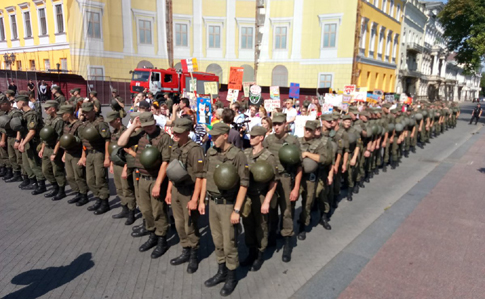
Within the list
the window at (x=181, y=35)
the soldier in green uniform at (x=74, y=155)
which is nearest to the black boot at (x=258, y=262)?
the soldier in green uniform at (x=74, y=155)

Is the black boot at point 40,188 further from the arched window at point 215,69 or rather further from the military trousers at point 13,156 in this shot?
the arched window at point 215,69

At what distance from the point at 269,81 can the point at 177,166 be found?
94.4ft

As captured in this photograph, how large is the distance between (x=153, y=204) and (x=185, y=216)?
62cm

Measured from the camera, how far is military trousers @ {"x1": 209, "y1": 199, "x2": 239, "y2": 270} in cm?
405

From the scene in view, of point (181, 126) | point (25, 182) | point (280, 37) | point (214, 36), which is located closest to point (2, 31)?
point (214, 36)

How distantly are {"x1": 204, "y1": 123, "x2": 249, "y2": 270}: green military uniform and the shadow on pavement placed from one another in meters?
1.99

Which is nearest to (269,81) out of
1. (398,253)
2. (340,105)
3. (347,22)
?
(347,22)

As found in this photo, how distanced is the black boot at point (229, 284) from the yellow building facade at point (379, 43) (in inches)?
1158

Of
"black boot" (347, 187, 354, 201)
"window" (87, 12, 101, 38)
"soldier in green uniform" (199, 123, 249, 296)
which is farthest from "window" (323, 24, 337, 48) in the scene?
"soldier in green uniform" (199, 123, 249, 296)

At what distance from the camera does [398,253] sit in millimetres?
5121

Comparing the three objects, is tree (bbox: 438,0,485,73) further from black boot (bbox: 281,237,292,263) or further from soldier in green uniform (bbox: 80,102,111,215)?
soldier in green uniform (bbox: 80,102,111,215)

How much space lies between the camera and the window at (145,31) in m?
29.0

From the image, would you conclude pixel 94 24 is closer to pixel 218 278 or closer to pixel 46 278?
pixel 46 278

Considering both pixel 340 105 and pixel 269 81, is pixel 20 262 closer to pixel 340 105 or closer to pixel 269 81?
pixel 340 105
